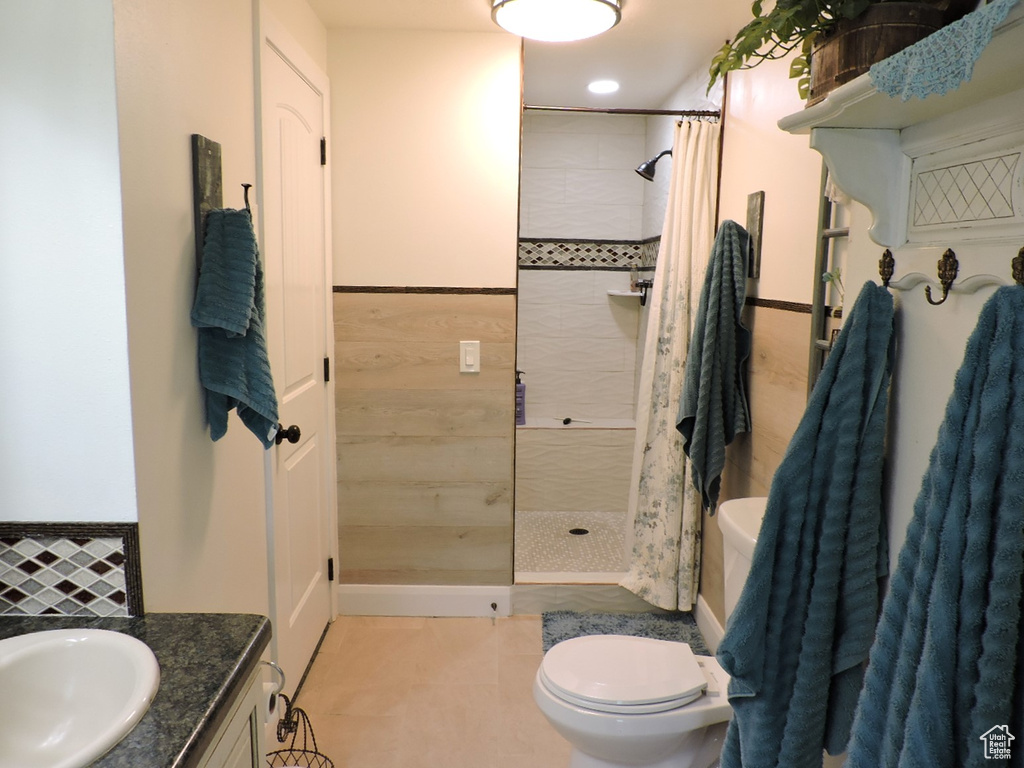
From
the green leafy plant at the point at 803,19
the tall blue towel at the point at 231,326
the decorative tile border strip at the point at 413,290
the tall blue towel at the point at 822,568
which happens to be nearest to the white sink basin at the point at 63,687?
the tall blue towel at the point at 231,326

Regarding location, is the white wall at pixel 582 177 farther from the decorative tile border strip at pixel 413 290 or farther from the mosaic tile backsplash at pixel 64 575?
the mosaic tile backsplash at pixel 64 575

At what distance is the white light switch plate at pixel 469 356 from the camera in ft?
9.63

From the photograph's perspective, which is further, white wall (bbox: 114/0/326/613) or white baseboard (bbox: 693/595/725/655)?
white baseboard (bbox: 693/595/725/655)

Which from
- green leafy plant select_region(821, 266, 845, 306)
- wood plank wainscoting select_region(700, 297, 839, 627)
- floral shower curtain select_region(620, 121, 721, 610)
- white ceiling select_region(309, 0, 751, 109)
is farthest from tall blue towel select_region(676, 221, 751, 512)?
white ceiling select_region(309, 0, 751, 109)

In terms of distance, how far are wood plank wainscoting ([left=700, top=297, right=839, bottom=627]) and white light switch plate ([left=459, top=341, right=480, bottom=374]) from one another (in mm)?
1008

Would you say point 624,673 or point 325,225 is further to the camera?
point 325,225

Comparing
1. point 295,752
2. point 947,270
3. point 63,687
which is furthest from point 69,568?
point 947,270

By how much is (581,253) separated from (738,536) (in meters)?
3.01

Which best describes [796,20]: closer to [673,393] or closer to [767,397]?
[767,397]

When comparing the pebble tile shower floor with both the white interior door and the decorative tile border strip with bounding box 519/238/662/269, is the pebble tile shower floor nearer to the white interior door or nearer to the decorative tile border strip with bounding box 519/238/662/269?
the white interior door

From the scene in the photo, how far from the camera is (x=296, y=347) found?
7.98 feet

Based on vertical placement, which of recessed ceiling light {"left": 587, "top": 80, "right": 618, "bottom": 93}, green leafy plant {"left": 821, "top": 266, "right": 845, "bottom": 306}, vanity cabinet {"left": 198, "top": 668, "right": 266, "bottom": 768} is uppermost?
recessed ceiling light {"left": 587, "top": 80, "right": 618, "bottom": 93}

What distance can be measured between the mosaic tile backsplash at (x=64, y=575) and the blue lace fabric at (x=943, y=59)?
4.48 feet

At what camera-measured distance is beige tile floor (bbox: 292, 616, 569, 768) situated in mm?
2250
